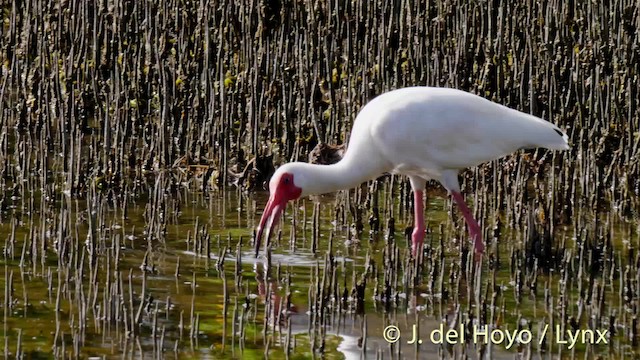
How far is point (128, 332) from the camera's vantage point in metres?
6.68

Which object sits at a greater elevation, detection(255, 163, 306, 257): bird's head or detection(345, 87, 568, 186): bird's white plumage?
detection(345, 87, 568, 186): bird's white plumage

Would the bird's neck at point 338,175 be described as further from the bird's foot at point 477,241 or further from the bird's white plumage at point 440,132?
the bird's foot at point 477,241

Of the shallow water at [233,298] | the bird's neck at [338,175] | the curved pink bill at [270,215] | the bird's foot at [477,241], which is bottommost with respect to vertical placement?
the shallow water at [233,298]

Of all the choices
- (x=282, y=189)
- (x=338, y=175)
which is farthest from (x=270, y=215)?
(x=338, y=175)

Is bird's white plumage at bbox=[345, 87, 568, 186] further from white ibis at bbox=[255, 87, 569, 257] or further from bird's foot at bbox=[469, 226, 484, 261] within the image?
bird's foot at bbox=[469, 226, 484, 261]

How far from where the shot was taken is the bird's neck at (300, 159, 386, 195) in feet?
27.3

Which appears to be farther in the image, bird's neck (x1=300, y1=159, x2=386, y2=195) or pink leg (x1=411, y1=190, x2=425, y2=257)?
bird's neck (x1=300, y1=159, x2=386, y2=195)

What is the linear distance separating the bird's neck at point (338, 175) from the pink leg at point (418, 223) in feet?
0.87

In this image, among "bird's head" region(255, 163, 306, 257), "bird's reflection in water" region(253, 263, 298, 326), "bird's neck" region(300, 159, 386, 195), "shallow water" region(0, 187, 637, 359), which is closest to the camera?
"shallow water" region(0, 187, 637, 359)

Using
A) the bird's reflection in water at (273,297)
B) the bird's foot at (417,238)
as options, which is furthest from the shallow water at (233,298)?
the bird's foot at (417,238)

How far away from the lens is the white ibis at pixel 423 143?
26.7 ft

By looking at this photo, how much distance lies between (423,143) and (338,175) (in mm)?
537

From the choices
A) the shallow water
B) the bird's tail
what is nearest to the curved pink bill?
the shallow water

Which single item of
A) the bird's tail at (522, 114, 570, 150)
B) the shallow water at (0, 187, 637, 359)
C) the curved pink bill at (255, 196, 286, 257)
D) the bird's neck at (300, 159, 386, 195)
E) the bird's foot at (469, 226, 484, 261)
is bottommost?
the shallow water at (0, 187, 637, 359)
